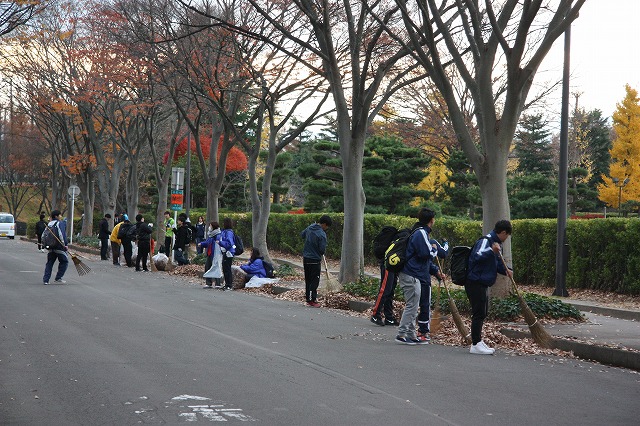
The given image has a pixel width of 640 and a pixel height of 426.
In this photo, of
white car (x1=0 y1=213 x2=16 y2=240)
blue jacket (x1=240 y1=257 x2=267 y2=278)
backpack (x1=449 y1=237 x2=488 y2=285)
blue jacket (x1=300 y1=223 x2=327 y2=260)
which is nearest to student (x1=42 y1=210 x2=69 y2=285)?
blue jacket (x1=240 y1=257 x2=267 y2=278)

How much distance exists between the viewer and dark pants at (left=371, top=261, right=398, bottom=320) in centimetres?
1420

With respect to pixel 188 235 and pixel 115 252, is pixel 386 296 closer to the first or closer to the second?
pixel 188 235

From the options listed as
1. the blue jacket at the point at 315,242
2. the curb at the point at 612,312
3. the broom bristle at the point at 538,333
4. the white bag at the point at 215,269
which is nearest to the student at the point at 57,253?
the white bag at the point at 215,269

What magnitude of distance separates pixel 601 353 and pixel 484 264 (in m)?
1.81

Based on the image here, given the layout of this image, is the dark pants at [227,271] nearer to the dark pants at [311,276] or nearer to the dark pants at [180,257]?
the dark pants at [311,276]

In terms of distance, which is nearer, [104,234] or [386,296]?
[386,296]

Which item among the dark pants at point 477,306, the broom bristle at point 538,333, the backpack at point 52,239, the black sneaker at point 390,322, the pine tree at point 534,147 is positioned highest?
the pine tree at point 534,147

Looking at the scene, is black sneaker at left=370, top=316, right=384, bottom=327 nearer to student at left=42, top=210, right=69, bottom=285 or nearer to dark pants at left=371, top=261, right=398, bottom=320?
dark pants at left=371, top=261, right=398, bottom=320

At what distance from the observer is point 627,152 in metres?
57.3

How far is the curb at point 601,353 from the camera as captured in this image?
Answer: 10291 mm

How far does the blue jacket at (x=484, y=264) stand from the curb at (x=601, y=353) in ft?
4.60

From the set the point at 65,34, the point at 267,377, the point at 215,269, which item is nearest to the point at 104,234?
the point at 65,34

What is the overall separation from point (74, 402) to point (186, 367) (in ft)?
6.47

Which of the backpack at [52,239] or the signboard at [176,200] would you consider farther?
the signboard at [176,200]
